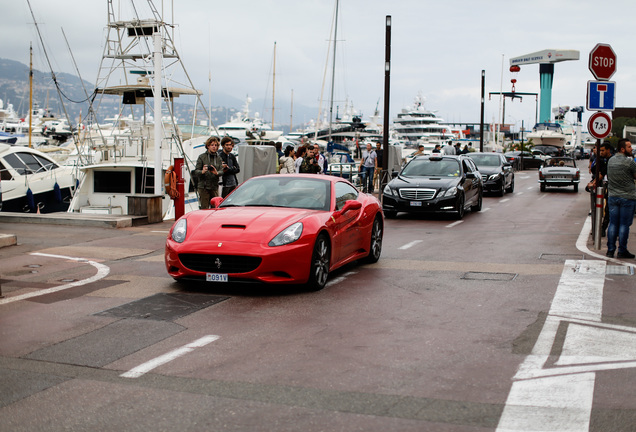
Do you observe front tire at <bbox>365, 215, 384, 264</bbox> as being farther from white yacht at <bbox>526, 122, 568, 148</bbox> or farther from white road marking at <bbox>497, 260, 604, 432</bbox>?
white yacht at <bbox>526, 122, 568, 148</bbox>

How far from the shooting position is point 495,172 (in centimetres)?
3055

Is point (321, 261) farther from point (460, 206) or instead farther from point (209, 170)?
point (460, 206)

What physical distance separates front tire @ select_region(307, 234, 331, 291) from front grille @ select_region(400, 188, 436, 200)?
10.1 metres

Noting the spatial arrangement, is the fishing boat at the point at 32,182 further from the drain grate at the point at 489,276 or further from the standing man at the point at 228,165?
the drain grate at the point at 489,276

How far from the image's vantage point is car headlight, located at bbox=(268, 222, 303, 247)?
8.91 m

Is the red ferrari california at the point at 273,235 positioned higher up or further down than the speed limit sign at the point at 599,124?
further down

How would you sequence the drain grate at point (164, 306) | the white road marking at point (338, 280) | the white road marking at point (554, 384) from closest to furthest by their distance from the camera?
the white road marking at point (554, 384) → the drain grate at point (164, 306) → the white road marking at point (338, 280)

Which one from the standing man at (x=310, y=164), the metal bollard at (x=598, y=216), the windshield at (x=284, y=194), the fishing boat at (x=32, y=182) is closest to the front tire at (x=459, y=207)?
the standing man at (x=310, y=164)

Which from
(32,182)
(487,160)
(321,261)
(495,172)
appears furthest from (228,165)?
(487,160)

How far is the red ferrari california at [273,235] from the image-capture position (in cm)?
880

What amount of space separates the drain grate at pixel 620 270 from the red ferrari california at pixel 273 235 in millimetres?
3650

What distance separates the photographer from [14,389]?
5293mm

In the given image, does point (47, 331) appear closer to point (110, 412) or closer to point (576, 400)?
point (110, 412)

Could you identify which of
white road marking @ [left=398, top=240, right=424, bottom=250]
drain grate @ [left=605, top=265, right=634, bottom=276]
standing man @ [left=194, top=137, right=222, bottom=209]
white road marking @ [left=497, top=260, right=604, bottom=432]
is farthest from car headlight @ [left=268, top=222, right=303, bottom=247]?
standing man @ [left=194, top=137, right=222, bottom=209]
